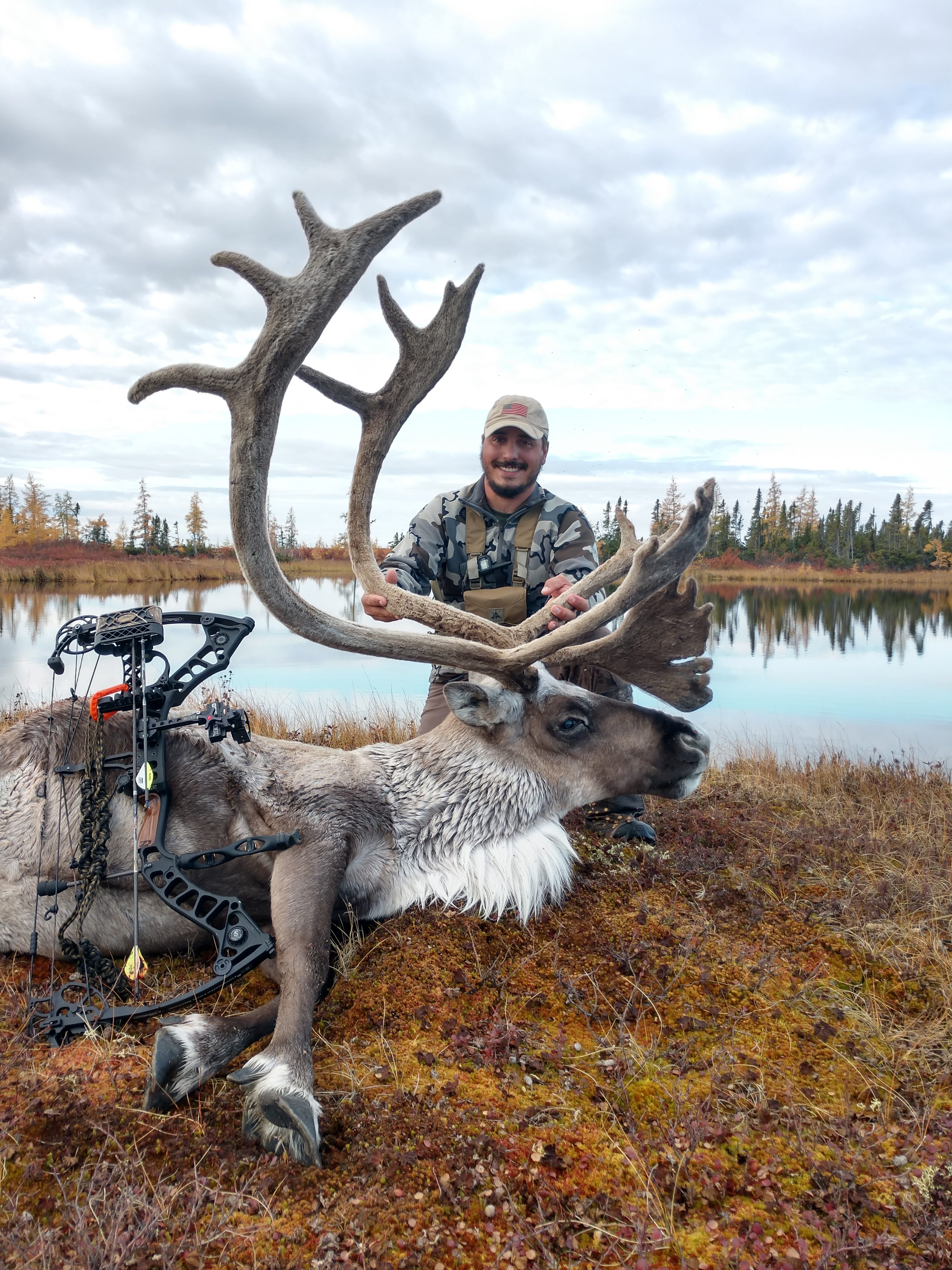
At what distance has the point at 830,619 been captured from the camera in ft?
160

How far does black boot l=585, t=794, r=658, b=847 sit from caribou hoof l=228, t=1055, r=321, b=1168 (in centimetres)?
268

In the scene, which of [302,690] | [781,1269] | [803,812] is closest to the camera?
[781,1269]

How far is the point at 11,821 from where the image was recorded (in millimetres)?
3715

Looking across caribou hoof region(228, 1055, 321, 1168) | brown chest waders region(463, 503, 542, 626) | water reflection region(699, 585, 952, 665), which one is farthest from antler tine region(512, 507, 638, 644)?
water reflection region(699, 585, 952, 665)

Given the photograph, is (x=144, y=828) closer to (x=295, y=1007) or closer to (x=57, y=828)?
(x=57, y=828)

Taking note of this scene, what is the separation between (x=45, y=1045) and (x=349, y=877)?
1388mm

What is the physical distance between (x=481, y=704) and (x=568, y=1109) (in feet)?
6.62

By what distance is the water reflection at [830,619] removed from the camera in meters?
37.1

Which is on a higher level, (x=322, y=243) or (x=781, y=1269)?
(x=322, y=243)

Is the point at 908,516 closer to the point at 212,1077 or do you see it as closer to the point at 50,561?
the point at 50,561

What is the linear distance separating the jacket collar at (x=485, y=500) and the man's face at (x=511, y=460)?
0.11 metres

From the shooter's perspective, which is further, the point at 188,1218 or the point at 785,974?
the point at 785,974

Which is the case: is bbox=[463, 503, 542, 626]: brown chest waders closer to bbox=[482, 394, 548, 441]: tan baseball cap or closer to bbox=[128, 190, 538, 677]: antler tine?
bbox=[482, 394, 548, 441]: tan baseball cap

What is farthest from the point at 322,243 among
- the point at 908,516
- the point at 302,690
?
the point at 908,516
